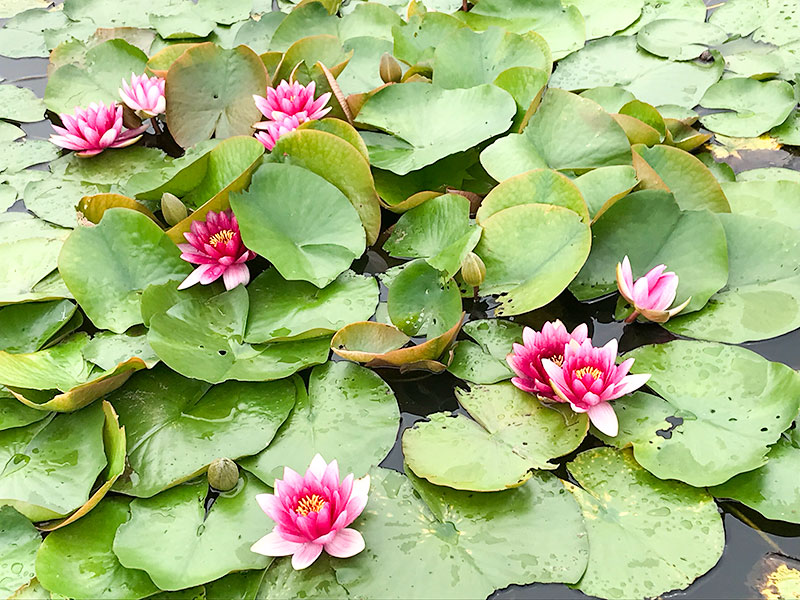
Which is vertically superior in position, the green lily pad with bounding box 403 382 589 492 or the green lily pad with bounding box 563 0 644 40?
the green lily pad with bounding box 563 0 644 40

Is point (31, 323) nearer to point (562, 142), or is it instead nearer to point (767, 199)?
point (562, 142)

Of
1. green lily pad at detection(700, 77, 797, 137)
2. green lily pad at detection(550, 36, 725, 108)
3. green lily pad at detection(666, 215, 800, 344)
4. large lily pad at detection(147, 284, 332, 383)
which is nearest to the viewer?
large lily pad at detection(147, 284, 332, 383)

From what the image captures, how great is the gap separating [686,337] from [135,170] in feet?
6.99

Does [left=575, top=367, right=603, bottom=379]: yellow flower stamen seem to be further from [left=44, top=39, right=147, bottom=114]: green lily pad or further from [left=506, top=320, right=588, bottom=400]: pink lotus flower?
[left=44, top=39, right=147, bottom=114]: green lily pad

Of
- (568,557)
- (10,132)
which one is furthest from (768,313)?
(10,132)

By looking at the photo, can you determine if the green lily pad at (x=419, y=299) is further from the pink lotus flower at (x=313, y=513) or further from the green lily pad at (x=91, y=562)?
the green lily pad at (x=91, y=562)

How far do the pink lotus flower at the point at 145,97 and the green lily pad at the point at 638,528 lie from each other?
6.93 ft

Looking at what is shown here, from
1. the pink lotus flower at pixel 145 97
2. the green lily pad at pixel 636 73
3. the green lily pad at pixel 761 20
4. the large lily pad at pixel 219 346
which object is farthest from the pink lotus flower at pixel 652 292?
the pink lotus flower at pixel 145 97

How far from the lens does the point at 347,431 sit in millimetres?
1793

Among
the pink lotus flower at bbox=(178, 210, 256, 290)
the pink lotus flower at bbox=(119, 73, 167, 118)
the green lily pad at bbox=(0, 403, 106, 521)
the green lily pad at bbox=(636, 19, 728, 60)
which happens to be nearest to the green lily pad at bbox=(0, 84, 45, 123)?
the pink lotus flower at bbox=(119, 73, 167, 118)

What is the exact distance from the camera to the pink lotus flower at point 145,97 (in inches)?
107

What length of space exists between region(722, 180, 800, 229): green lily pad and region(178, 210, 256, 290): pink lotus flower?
1.63 meters

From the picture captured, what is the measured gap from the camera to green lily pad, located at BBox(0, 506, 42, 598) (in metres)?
1.63

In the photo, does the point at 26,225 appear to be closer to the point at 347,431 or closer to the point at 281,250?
the point at 281,250
